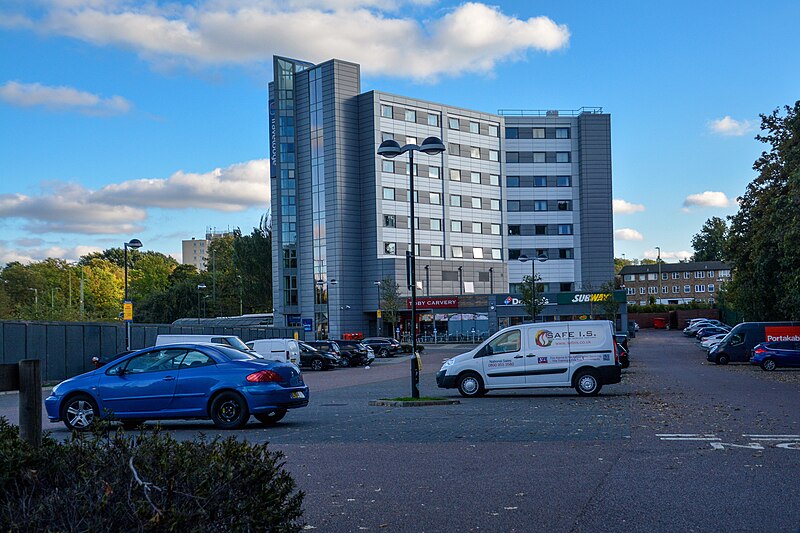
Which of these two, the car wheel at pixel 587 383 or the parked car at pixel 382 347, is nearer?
the car wheel at pixel 587 383

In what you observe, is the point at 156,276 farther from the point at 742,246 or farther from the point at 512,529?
the point at 512,529

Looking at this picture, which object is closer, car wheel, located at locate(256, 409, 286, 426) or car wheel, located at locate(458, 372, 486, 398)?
car wheel, located at locate(256, 409, 286, 426)

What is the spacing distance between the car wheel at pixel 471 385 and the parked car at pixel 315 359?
23.0 m

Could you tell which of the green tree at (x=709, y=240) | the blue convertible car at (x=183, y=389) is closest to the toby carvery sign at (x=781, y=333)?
the blue convertible car at (x=183, y=389)

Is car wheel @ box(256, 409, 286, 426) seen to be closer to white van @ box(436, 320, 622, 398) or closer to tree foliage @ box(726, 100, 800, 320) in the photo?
white van @ box(436, 320, 622, 398)

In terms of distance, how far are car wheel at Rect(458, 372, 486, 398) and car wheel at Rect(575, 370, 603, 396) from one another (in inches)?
99.3

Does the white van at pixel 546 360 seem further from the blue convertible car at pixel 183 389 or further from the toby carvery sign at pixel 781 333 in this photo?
the toby carvery sign at pixel 781 333

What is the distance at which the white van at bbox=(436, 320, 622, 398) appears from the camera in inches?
871

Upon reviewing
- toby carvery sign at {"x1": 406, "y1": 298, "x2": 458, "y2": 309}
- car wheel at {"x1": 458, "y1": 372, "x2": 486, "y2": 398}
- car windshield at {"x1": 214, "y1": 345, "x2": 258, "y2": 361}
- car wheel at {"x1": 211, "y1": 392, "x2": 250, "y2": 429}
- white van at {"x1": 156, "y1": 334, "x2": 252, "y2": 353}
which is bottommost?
car wheel at {"x1": 458, "y1": 372, "x2": 486, "y2": 398}

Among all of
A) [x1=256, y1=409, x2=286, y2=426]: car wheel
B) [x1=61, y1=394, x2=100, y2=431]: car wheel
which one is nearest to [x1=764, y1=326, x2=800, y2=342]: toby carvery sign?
[x1=256, y1=409, x2=286, y2=426]: car wheel

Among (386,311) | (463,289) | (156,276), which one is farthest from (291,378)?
(156,276)

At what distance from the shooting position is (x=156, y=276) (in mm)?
141500

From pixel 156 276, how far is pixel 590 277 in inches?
3035

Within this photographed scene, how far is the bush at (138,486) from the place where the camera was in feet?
14.2
